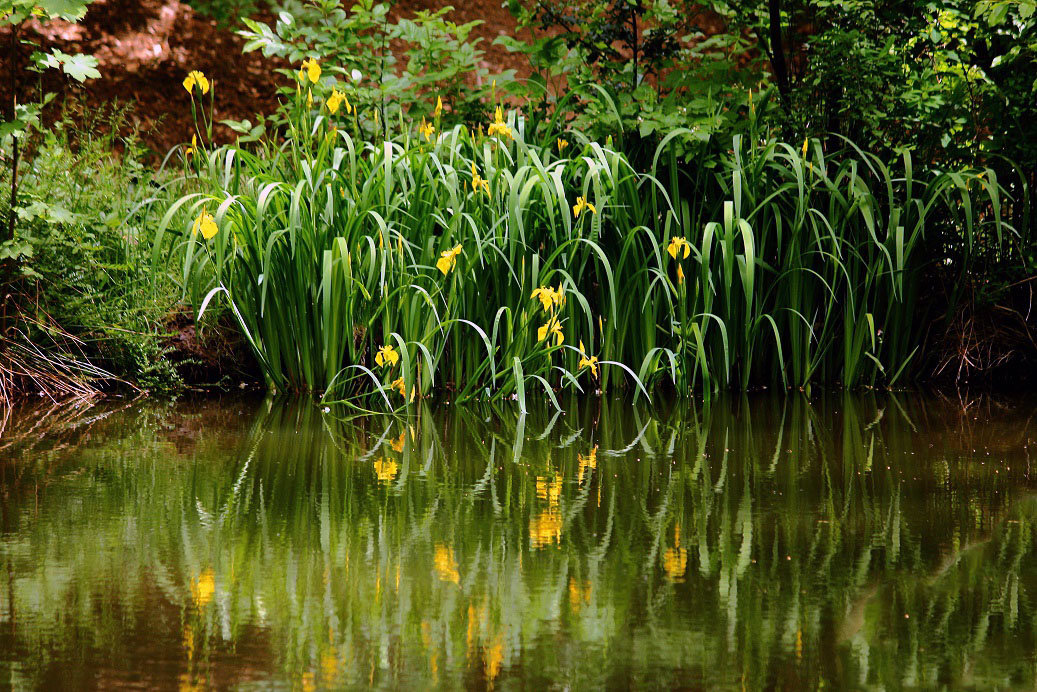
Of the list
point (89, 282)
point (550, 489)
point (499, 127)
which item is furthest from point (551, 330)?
point (89, 282)

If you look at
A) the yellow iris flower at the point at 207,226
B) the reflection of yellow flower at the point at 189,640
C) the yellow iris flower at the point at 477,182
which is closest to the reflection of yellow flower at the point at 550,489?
the reflection of yellow flower at the point at 189,640

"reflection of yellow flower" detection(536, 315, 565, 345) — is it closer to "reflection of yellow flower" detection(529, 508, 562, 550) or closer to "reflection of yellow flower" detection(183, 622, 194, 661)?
"reflection of yellow flower" detection(529, 508, 562, 550)

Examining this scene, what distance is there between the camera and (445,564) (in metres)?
1.43

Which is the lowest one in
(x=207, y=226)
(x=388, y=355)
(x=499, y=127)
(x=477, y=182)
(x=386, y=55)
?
(x=388, y=355)

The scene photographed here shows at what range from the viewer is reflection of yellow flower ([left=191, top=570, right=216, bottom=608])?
4.12ft

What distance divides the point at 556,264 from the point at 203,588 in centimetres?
224

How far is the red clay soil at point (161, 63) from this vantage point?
539cm

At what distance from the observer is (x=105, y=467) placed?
6.91ft

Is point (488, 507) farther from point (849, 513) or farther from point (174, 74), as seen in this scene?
point (174, 74)

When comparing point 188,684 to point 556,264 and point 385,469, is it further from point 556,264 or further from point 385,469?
point 556,264

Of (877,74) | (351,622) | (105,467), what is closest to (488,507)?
(351,622)

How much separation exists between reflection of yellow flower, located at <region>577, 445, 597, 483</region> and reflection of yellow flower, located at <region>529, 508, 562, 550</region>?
30 cm

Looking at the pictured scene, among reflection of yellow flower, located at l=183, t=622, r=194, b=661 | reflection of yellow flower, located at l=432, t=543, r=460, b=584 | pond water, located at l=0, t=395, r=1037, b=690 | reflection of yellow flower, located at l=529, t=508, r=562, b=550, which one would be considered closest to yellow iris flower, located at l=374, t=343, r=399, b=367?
pond water, located at l=0, t=395, r=1037, b=690

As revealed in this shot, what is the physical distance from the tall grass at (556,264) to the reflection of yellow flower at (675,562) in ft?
4.69
